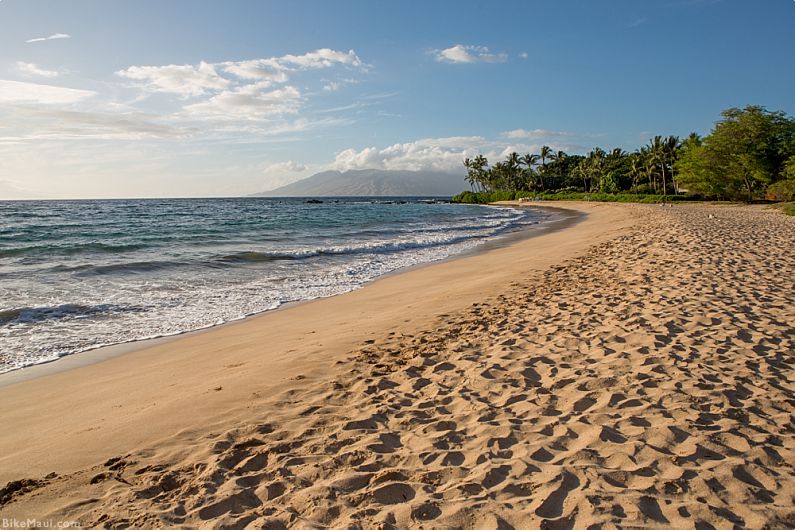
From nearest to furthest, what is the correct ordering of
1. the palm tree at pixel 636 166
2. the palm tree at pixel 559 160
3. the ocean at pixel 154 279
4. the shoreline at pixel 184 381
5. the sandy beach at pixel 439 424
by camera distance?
1. the sandy beach at pixel 439 424
2. the shoreline at pixel 184 381
3. the ocean at pixel 154 279
4. the palm tree at pixel 636 166
5. the palm tree at pixel 559 160

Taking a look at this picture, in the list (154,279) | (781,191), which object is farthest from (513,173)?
(154,279)

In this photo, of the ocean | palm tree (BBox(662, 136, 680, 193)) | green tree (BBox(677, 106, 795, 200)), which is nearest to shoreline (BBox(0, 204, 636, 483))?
the ocean

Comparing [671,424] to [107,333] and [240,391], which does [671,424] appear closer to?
[240,391]

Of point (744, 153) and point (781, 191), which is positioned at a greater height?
point (744, 153)

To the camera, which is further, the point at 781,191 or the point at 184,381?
the point at 781,191

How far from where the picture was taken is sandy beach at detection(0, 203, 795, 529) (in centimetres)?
322

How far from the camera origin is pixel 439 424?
4.38 metres

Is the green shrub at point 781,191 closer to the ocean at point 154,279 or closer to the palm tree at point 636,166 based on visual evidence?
the palm tree at point 636,166

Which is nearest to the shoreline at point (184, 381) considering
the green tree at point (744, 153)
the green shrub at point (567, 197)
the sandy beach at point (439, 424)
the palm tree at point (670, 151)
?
the sandy beach at point (439, 424)

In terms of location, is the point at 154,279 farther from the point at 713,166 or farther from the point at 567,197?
the point at 567,197

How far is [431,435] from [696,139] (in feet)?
267

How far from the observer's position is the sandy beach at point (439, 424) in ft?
10.6

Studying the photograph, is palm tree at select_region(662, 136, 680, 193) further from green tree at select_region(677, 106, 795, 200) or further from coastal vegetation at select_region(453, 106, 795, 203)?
green tree at select_region(677, 106, 795, 200)

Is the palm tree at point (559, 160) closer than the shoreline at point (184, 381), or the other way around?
the shoreline at point (184, 381)
